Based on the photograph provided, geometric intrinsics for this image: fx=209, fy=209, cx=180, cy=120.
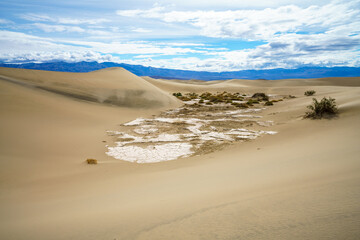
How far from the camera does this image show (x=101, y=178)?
507 cm

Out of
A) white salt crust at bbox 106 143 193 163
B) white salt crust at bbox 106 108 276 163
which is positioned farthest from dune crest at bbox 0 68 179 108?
white salt crust at bbox 106 143 193 163

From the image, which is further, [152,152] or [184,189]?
[152,152]

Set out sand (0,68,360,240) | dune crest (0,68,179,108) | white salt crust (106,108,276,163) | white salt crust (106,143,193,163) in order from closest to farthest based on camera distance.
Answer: sand (0,68,360,240) → white salt crust (106,143,193,163) → white salt crust (106,108,276,163) → dune crest (0,68,179,108)

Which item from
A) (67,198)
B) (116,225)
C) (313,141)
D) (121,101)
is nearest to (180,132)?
(313,141)

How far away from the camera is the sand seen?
240cm

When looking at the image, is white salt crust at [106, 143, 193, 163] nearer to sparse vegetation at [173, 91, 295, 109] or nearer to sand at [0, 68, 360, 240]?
sand at [0, 68, 360, 240]

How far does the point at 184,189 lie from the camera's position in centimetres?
391

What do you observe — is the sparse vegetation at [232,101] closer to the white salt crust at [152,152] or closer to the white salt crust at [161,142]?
the white salt crust at [161,142]

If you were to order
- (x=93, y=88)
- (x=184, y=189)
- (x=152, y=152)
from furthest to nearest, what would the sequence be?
(x=93, y=88), (x=152, y=152), (x=184, y=189)

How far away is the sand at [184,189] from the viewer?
7.86 ft

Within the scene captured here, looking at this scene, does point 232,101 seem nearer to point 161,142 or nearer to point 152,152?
point 161,142

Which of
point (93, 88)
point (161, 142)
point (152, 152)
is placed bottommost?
point (152, 152)

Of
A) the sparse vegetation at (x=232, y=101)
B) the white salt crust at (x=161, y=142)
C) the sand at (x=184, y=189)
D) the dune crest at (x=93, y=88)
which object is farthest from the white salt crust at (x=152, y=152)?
the sparse vegetation at (x=232, y=101)

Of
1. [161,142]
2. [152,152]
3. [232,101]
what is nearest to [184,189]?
[152,152]
